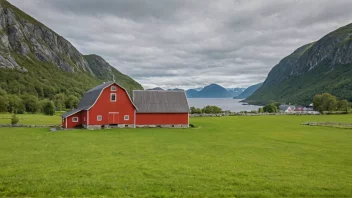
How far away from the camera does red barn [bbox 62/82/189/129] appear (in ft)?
144

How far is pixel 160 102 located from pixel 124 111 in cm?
693

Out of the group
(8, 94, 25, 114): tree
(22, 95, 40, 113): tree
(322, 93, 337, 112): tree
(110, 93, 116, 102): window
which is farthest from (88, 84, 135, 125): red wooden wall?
(322, 93, 337, 112): tree

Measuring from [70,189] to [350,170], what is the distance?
1469cm

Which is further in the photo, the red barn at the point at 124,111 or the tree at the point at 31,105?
the tree at the point at 31,105

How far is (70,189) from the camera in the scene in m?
11.2

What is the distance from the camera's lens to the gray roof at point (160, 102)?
47.7m

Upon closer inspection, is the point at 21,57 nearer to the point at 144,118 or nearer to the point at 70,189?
the point at 144,118

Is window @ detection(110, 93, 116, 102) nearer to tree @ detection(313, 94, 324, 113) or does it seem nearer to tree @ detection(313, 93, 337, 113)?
tree @ detection(313, 93, 337, 113)

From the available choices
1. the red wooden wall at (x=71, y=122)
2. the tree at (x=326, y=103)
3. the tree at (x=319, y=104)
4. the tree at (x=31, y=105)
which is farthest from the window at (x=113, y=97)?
the tree at (x=319, y=104)

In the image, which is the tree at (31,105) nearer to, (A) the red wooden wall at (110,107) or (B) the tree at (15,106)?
(B) the tree at (15,106)

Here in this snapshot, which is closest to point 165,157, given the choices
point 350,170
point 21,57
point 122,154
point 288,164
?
point 122,154

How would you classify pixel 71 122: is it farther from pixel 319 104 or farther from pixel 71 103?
pixel 319 104

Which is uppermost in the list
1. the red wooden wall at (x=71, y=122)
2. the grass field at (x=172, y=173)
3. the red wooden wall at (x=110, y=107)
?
the red wooden wall at (x=110, y=107)

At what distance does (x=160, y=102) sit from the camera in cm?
4934
